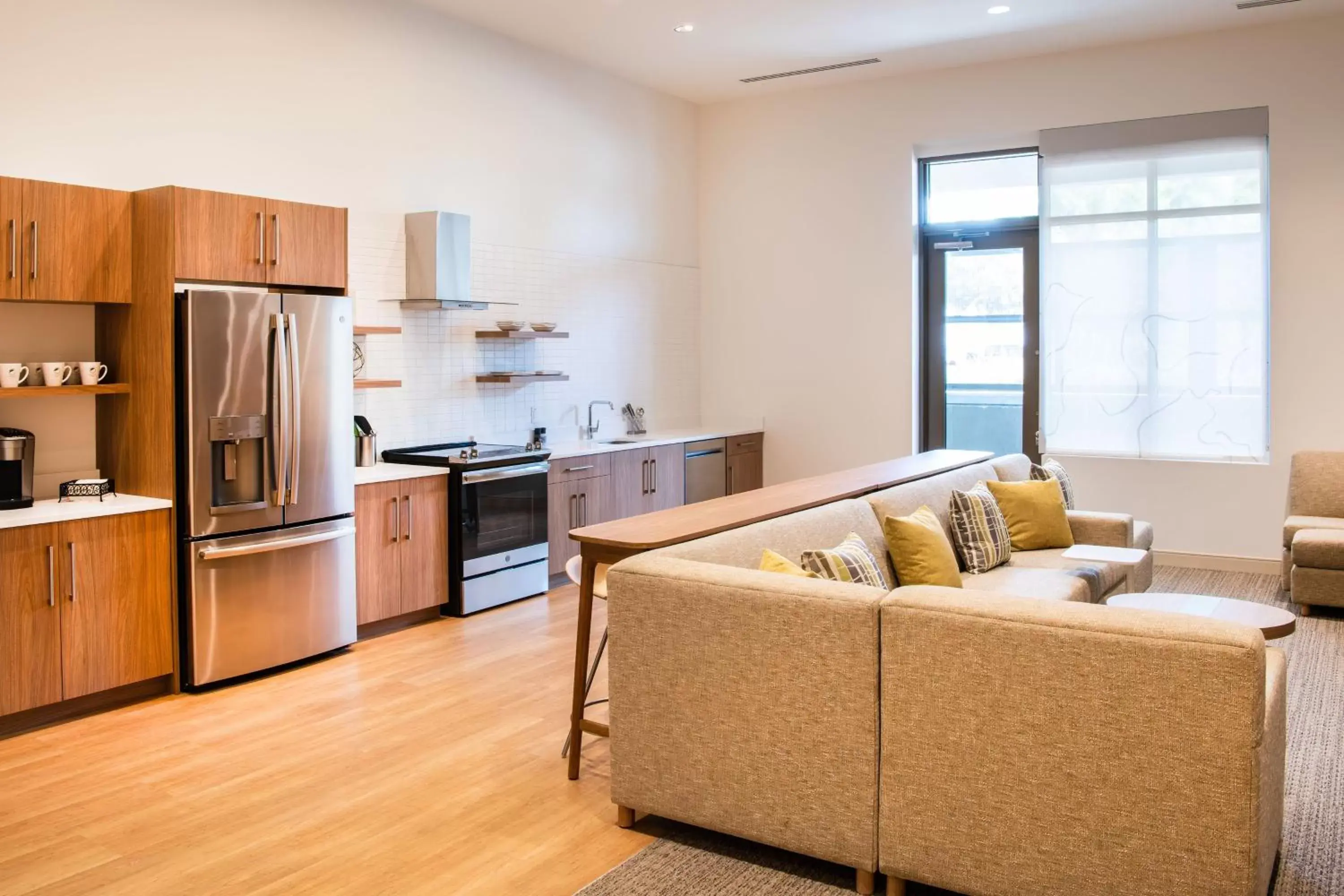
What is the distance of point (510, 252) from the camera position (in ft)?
23.4

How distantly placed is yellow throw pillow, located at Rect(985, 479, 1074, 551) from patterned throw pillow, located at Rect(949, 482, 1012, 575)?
352 millimetres

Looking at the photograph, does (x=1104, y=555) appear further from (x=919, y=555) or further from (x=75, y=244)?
(x=75, y=244)

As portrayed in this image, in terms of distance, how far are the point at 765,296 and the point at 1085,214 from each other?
8.20 ft

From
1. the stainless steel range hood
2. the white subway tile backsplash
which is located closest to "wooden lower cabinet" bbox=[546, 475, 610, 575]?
the white subway tile backsplash

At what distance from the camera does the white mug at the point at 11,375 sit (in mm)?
4312

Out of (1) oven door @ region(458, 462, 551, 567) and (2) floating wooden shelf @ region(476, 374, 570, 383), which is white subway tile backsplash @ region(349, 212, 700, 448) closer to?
(2) floating wooden shelf @ region(476, 374, 570, 383)

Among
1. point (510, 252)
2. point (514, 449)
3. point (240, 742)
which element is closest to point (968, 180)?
point (510, 252)

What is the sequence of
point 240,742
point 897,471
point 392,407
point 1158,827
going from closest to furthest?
point 1158,827
point 240,742
point 897,471
point 392,407

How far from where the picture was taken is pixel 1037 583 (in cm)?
475

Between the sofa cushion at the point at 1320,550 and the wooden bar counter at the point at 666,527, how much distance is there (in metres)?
2.44

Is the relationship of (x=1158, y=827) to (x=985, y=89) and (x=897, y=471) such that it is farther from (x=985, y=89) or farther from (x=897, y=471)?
(x=985, y=89)

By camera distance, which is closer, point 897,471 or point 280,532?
point 280,532

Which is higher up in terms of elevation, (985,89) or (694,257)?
(985,89)

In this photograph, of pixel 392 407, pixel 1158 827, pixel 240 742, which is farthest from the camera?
pixel 392 407
